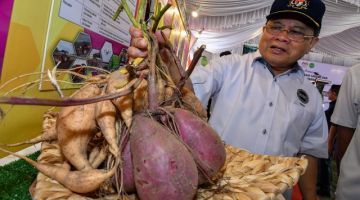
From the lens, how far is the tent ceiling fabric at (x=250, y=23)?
5.21m

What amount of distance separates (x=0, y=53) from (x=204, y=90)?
0.76 meters

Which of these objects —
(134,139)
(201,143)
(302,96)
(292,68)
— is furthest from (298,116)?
(134,139)

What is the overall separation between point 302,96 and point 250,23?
5335 mm

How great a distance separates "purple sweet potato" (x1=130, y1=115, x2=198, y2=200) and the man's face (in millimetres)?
804

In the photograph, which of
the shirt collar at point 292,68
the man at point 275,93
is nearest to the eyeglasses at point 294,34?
the man at point 275,93

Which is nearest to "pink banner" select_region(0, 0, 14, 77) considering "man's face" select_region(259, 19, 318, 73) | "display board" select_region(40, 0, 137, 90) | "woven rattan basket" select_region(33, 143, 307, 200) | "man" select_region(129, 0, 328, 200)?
"display board" select_region(40, 0, 137, 90)

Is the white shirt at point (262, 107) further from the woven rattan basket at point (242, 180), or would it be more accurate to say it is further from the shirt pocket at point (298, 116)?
the woven rattan basket at point (242, 180)

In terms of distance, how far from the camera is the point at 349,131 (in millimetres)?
1591

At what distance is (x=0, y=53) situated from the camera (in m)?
0.64

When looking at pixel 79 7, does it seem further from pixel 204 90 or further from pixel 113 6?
pixel 204 90

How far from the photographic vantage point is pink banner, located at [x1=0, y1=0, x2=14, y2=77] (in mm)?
618

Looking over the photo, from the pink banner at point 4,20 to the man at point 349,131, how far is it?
4.47 ft

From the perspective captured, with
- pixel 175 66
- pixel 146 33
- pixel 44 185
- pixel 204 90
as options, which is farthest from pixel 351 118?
pixel 44 185

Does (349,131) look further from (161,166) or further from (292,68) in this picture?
(161,166)
